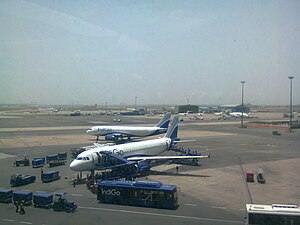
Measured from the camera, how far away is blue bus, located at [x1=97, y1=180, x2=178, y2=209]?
101 feet

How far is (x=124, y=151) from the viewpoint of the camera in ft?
152

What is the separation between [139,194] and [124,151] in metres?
→ 15.2

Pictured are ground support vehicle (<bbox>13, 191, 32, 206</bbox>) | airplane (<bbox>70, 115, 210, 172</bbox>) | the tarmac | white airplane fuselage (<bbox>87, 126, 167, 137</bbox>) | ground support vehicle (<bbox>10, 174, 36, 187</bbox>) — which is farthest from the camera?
white airplane fuselage (<bbox>87, 126, 167, 137</bbox>)

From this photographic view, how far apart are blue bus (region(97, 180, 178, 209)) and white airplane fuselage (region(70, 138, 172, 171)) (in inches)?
352

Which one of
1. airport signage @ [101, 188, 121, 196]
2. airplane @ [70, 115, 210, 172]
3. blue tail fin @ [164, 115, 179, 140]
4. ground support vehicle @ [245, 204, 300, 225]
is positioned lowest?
airport signage @ [101, 188, 121, 196]

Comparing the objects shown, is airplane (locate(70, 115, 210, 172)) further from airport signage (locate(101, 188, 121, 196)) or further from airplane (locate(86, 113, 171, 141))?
airplane (locate(86, 113, 171, 141))

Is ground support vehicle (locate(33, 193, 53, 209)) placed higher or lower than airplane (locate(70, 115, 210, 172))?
lower

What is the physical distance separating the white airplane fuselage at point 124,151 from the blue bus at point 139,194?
29.3 ft

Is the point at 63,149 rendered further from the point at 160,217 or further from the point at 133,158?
the point at 160,217

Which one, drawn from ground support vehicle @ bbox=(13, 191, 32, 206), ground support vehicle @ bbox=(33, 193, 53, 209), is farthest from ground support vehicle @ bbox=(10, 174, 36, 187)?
ground support vehicle @ bbox=(33, 193, 53, 209)

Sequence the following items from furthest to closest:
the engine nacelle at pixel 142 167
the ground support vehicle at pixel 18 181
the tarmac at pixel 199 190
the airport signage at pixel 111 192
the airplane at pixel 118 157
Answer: the engine nacelle at pixel 142 167 → the airplane at pixel 118 157 → the ground support vehicle at pixel 18 181 → the airport signage at pixel 111 192 → the tarmac at pixel 199 190

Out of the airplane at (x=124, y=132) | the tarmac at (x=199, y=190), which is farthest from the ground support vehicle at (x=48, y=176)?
the airplane at (x=124, y=132)

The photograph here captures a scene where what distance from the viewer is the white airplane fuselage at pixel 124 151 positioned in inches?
1624

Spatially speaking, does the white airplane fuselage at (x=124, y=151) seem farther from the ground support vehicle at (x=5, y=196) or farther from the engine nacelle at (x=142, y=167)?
the ground support vehicle at (x=5, y=196)
